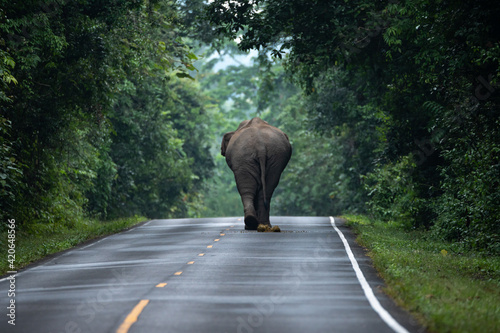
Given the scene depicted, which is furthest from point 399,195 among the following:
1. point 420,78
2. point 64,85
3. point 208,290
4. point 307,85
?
point 208,290

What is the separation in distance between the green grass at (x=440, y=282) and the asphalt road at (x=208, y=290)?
0.28m

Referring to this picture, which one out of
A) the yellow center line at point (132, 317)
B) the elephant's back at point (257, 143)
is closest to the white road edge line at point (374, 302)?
the yellow center line at point (132, 317)

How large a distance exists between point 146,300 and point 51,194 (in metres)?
17.3

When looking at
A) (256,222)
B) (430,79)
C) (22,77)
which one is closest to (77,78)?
(22,77)

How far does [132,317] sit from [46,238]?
1433 centimetres

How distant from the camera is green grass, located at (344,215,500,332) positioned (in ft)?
34.0

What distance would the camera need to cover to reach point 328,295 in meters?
12.8

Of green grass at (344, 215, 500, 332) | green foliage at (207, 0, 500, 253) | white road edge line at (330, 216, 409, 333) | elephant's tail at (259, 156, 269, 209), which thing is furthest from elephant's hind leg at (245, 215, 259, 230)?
white road edge line at (330, 216, 409, 333)

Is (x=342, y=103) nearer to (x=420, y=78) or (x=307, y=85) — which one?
(x=307, y=85)

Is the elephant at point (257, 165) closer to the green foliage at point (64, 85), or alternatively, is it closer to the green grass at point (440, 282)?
the green foliage at point (64, 85)

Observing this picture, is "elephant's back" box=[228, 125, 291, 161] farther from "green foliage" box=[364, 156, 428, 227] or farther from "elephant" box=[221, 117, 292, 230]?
"green foliage" box=[364, 156, 428, 227]

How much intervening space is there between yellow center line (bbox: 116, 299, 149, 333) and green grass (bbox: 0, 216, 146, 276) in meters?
6.34

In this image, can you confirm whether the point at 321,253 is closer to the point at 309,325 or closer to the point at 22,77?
the point at 309,325

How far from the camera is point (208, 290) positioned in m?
13.4
